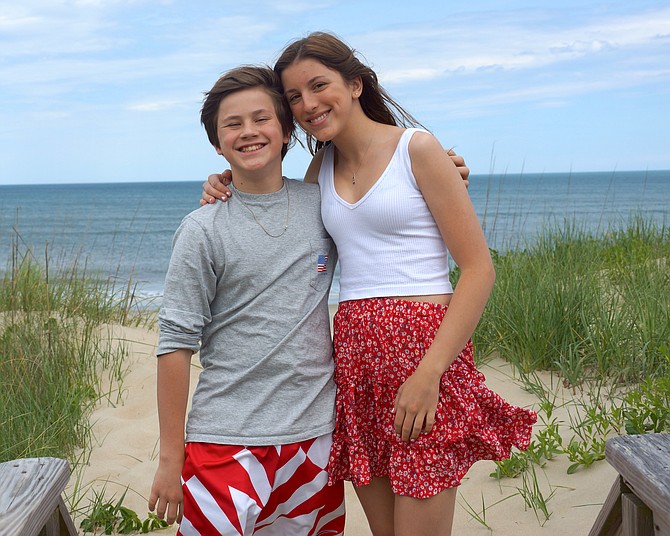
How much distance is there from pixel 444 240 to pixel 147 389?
3.02 meters

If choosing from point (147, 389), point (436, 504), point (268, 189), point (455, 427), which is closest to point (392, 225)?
point (268, 189)

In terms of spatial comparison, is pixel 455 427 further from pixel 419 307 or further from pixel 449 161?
pixel 449 161

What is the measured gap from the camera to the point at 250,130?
2359mm

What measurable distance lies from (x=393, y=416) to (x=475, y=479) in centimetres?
148

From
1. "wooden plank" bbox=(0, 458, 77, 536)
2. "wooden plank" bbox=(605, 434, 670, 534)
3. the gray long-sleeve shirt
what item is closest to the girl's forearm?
the gray long-sleeve shirt

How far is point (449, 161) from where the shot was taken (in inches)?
90.0

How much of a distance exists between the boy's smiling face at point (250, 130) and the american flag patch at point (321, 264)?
320 mm

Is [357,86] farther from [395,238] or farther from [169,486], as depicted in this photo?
[169,486]

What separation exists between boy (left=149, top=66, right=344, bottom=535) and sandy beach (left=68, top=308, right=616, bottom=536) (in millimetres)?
1099

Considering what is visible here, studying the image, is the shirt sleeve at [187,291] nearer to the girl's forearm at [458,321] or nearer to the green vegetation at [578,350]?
the girl's forearm at [458,321]

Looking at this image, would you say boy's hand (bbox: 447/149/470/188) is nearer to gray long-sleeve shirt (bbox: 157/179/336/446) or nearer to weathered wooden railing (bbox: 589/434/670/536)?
gray long-sleeve shirt (bbox: 157/179/336/446)

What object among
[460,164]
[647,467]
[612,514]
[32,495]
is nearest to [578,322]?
[460,164]

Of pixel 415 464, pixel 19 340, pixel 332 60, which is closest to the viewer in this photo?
pixel 415 464

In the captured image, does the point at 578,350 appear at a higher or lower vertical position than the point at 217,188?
lower
